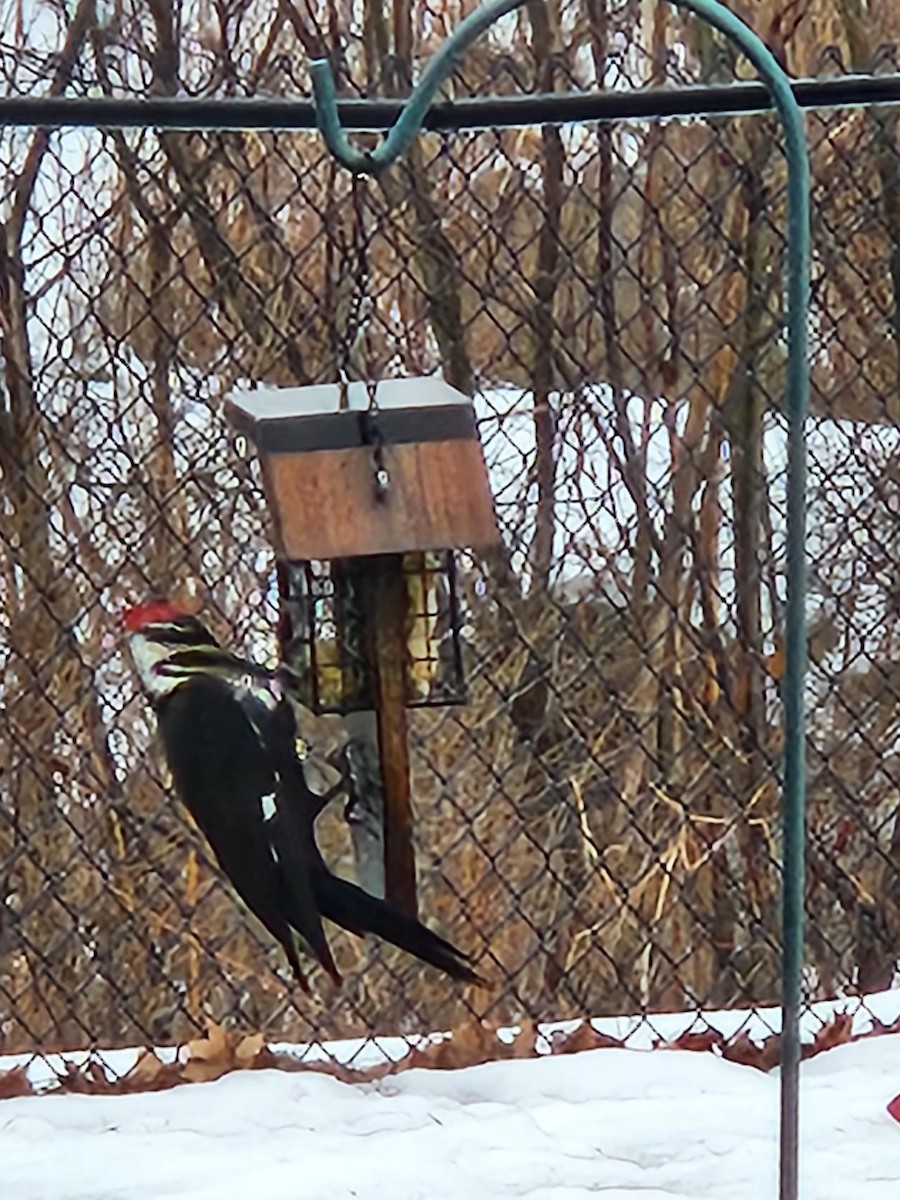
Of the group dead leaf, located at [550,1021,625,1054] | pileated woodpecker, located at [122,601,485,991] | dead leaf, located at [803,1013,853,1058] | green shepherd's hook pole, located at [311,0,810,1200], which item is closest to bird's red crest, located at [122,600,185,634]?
pileated woodpecker, located at [122,601,485,991]

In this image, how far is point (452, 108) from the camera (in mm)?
1322

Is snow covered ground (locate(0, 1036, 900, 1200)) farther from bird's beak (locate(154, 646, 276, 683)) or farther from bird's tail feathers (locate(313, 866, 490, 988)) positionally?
bird's beak (locate(154, 646, 276, 683))

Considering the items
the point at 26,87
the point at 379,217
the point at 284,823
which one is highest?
the point at 26,87

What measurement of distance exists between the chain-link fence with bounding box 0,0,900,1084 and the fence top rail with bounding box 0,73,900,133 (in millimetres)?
971

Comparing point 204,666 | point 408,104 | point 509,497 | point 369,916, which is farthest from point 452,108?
point 509,497

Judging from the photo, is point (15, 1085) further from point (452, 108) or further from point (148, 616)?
point (452, 108)

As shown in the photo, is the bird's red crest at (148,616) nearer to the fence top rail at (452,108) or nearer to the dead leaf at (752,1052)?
the fence top rail at (452,108)

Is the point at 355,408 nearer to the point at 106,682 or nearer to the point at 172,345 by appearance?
the point at 172,345

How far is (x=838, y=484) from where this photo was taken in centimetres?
300

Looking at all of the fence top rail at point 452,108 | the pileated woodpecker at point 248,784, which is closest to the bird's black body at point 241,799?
the pileated woodpecker at point 248,784

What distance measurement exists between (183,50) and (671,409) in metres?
0.97

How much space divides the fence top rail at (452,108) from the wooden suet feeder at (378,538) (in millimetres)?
260

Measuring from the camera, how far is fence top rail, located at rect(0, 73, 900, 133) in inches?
50.5

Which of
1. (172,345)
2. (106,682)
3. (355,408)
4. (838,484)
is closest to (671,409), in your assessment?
(838,484)
